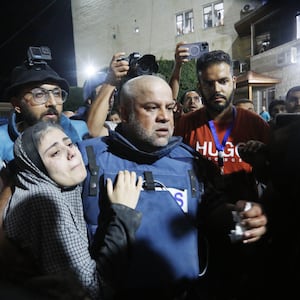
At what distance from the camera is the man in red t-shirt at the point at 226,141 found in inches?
71.4

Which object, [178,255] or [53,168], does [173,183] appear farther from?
[53,168]

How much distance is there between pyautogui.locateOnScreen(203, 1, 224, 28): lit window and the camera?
13.7 m

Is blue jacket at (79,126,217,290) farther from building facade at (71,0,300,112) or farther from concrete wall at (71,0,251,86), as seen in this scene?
building facade at (71,0,300,112)

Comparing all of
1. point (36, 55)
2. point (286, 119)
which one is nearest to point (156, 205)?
point (286, 119)

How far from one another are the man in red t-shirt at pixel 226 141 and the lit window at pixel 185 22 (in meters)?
11.0

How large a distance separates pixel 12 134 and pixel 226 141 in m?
1.29

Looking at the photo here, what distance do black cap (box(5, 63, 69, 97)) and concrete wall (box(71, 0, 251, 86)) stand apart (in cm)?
328

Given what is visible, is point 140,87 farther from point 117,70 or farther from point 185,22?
point 185,22

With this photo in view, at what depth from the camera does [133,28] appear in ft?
32.0

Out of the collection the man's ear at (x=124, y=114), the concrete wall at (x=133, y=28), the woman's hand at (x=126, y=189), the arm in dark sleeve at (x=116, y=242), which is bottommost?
the arm in dark sleeve at (x=116, y=242)

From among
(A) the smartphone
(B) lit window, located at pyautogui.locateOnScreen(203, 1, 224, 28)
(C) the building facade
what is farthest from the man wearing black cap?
(B) lit window, located at pyautogui.locateOnScreen(203, 1, 224, 28)

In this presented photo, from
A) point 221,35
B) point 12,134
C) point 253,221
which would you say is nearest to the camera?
point 253,221

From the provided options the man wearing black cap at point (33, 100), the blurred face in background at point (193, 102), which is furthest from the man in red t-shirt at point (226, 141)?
the blurred face in background at point (193, 102)

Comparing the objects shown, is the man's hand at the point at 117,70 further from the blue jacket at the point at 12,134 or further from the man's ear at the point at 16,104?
the man's ear at the point at 16,104
